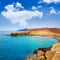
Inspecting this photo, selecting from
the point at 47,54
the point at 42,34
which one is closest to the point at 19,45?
the point at 42,34

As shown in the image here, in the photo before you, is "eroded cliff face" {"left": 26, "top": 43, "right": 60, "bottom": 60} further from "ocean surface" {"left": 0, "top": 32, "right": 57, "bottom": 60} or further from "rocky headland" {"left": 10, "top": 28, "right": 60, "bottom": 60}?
"ocean surface" {"left": 0, "top": 32, "right": 57, "bottom": 60}

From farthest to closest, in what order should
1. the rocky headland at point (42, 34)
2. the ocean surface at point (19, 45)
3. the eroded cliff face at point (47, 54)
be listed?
the ocean surface at point (19, 45), the rocky headland at point (42, 34), the eroded cliff face at point (47, 54)

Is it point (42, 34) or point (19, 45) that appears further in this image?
point (42, 34)

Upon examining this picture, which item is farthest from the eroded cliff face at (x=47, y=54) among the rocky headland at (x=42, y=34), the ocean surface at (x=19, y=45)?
the ocean surface at (x=19, y=45)

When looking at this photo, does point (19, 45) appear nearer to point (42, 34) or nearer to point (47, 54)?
point (42, 34)

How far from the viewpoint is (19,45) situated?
15.7 ft

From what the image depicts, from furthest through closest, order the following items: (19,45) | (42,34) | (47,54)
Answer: (42,34) < (19,45) < (47,54)

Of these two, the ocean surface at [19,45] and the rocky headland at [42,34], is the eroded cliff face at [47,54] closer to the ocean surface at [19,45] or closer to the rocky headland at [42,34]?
the rocky headland at [42,34]

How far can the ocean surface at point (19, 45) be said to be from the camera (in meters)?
4.61

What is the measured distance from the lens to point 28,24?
501 centimetres

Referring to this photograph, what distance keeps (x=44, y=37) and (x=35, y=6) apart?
1.04 metres

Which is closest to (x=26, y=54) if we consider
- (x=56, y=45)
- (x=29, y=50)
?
(x=29, y=50)

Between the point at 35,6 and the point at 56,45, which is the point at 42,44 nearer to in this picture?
the point at 56,45

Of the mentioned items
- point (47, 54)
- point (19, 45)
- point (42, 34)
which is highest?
point (42, 34)
